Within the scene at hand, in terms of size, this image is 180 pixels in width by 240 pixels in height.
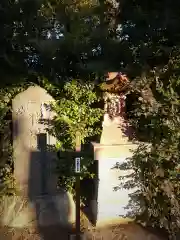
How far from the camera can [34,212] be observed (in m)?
5.04

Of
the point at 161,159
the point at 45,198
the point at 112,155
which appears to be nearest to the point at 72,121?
the point at 112,155

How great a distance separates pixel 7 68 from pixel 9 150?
1342mm

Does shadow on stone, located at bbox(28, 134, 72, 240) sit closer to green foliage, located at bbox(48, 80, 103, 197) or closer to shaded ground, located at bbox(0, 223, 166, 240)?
shaded ground, located at bbox(0, 223, 166, 240)

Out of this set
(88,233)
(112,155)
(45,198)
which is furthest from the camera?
(45,198)

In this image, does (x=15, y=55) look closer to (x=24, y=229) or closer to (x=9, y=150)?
(x=9, y=150)

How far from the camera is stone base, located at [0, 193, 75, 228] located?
504cm

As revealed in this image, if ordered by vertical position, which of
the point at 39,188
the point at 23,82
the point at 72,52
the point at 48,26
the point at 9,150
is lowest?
the point at 39,188

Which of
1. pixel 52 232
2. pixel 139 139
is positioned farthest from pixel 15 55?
pixel 52 232

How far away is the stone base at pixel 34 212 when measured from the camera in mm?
5043

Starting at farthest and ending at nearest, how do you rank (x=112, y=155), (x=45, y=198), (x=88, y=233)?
(x=45, y=198) → (x=112, y=155) → (x=88, y=233)

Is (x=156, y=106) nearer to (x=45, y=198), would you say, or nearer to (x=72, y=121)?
(x=72, y=121)

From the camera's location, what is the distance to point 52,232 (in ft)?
16.0

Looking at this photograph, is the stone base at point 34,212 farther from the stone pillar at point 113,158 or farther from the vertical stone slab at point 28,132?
the stone pillar at point 113,158

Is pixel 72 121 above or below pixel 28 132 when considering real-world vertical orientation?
above
